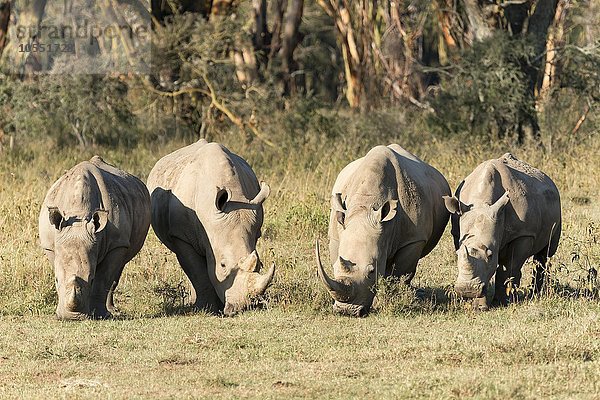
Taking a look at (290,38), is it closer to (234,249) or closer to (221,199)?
(221,199)

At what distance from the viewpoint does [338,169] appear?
17.5 metres

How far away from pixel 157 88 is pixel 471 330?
14.4 m

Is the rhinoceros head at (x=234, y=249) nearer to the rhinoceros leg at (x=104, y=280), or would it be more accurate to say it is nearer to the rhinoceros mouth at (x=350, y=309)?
the rhinoceros mouth at (x=350, y=309)

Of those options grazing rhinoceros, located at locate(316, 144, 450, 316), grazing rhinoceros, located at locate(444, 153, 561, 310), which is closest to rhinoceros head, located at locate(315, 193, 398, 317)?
grazing rhinoceros, located at locate(316, 144, 450, 316)

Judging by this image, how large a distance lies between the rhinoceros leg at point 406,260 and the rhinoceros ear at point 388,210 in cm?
48

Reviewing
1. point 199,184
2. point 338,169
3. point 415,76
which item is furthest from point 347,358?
point 415,76

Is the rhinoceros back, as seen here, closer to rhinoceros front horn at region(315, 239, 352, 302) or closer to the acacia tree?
rhinoceros front horn at region(315, 239, 352, 302)

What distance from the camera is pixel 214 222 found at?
418 inches

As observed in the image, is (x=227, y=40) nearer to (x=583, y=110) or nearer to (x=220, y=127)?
(x=220, y=127)

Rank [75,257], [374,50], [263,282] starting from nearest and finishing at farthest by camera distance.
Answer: [75,257]
[263,282]
[374,50]

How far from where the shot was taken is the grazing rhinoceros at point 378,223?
1003cm

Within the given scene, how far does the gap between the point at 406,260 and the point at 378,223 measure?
68 cm

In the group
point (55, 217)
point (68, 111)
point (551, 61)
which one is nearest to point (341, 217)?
point (55, 217)

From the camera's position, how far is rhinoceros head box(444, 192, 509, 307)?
392 inches
